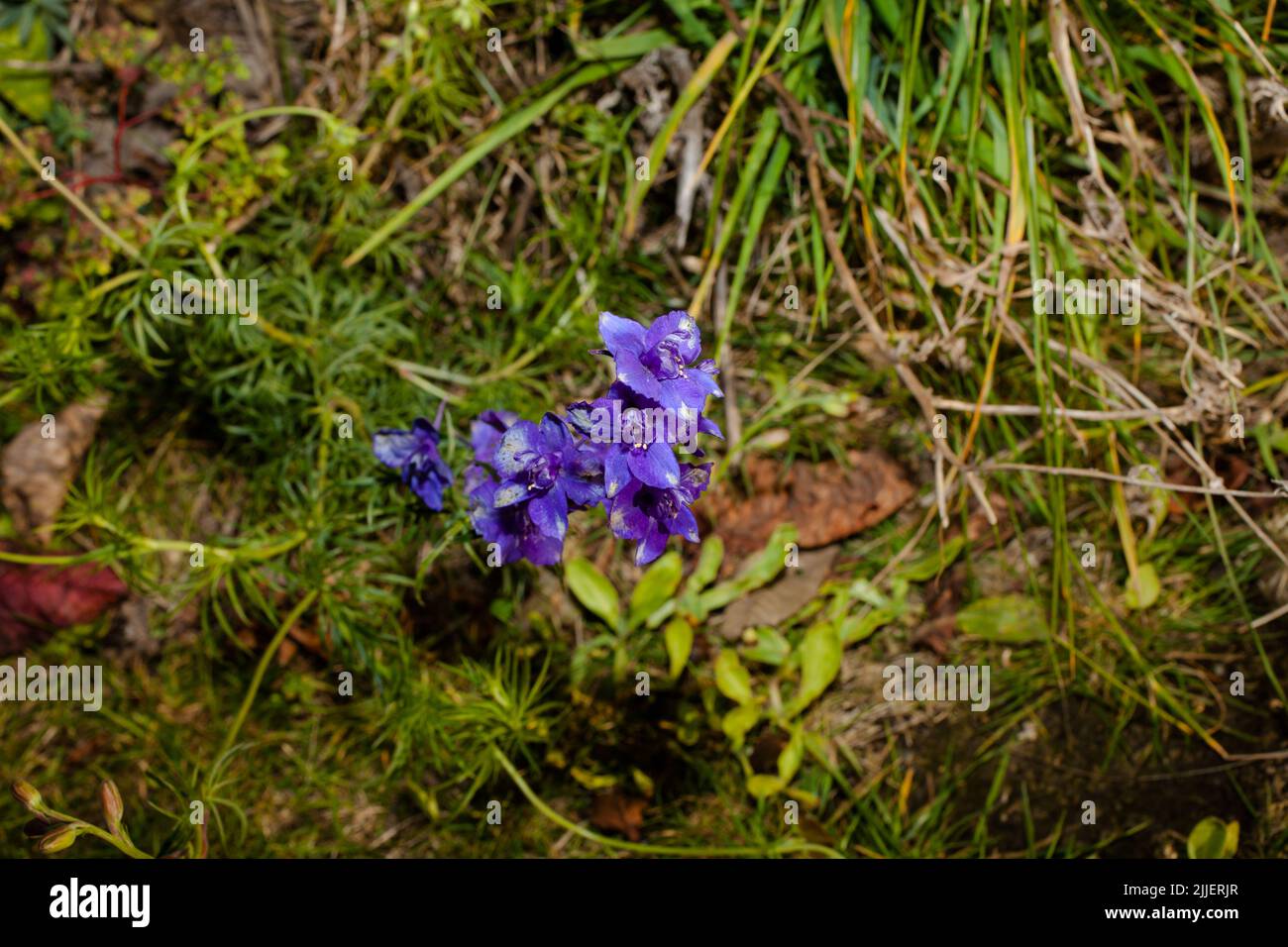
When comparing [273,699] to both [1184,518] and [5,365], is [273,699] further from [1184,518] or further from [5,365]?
[1184,518]

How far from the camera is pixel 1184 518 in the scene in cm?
289

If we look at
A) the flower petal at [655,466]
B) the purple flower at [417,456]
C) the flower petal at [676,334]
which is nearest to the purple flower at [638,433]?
the flower petal at [655,466]

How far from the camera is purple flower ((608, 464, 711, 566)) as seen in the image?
1753mm

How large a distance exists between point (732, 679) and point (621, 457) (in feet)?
3.98

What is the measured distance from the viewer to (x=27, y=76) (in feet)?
9.93

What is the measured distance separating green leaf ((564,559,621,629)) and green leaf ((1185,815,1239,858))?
1.71 metres

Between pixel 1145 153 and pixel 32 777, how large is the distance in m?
3.75

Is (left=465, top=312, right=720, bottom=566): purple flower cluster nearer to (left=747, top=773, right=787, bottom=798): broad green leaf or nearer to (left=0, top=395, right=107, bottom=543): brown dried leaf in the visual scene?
(left=747, top=773, right=787, bottom=798): broad green leaf

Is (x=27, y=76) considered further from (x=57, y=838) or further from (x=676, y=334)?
(x=676, y=334)

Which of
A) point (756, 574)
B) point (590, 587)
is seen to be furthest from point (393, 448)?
point (756, 574)

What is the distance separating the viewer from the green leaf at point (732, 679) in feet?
8.82

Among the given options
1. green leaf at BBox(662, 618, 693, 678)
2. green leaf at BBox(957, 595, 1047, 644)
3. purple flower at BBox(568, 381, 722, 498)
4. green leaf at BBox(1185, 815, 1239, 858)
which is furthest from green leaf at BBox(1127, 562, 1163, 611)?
purple flower at BBox(568, 381, 722, 498)
